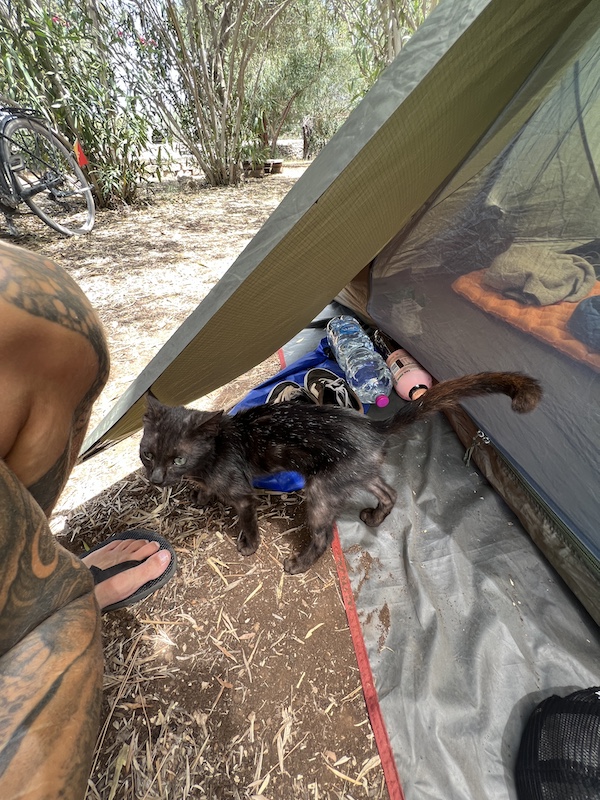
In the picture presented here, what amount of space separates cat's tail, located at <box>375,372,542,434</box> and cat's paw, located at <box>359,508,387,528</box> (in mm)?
457

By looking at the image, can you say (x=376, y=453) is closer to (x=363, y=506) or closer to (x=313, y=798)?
(x=363, y=506)

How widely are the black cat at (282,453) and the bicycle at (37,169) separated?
5.22 metres

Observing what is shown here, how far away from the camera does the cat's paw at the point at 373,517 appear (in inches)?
76.9

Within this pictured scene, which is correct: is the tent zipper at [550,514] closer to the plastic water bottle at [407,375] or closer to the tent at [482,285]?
the tent at [482,285]

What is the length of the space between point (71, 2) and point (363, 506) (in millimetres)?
8635

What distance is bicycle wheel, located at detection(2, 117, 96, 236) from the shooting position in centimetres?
500

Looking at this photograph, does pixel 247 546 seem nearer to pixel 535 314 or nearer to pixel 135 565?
pixel 135 565

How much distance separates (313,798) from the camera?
1255 mm

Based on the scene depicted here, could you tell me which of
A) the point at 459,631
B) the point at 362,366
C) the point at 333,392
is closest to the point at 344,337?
the point at 362,366

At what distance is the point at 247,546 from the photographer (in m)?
1.95

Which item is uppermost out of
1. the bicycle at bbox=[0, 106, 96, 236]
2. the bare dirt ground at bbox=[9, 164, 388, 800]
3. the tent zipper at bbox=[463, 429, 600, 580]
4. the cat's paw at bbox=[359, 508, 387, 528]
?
Result: the bicycle at bbox=[0, 106, 96, 236]

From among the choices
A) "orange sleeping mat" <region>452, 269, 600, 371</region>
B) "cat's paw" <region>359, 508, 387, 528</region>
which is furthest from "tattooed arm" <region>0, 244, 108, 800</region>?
"orange sleeping mat" <region>452, 269, 600, 371</region>

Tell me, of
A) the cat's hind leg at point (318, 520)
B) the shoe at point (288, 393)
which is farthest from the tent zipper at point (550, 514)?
the shoe at point (288, 393)

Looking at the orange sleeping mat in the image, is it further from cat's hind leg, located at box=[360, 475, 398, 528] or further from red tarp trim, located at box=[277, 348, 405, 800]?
red tarp trim, located at box=[277, 348, 405, 800]
